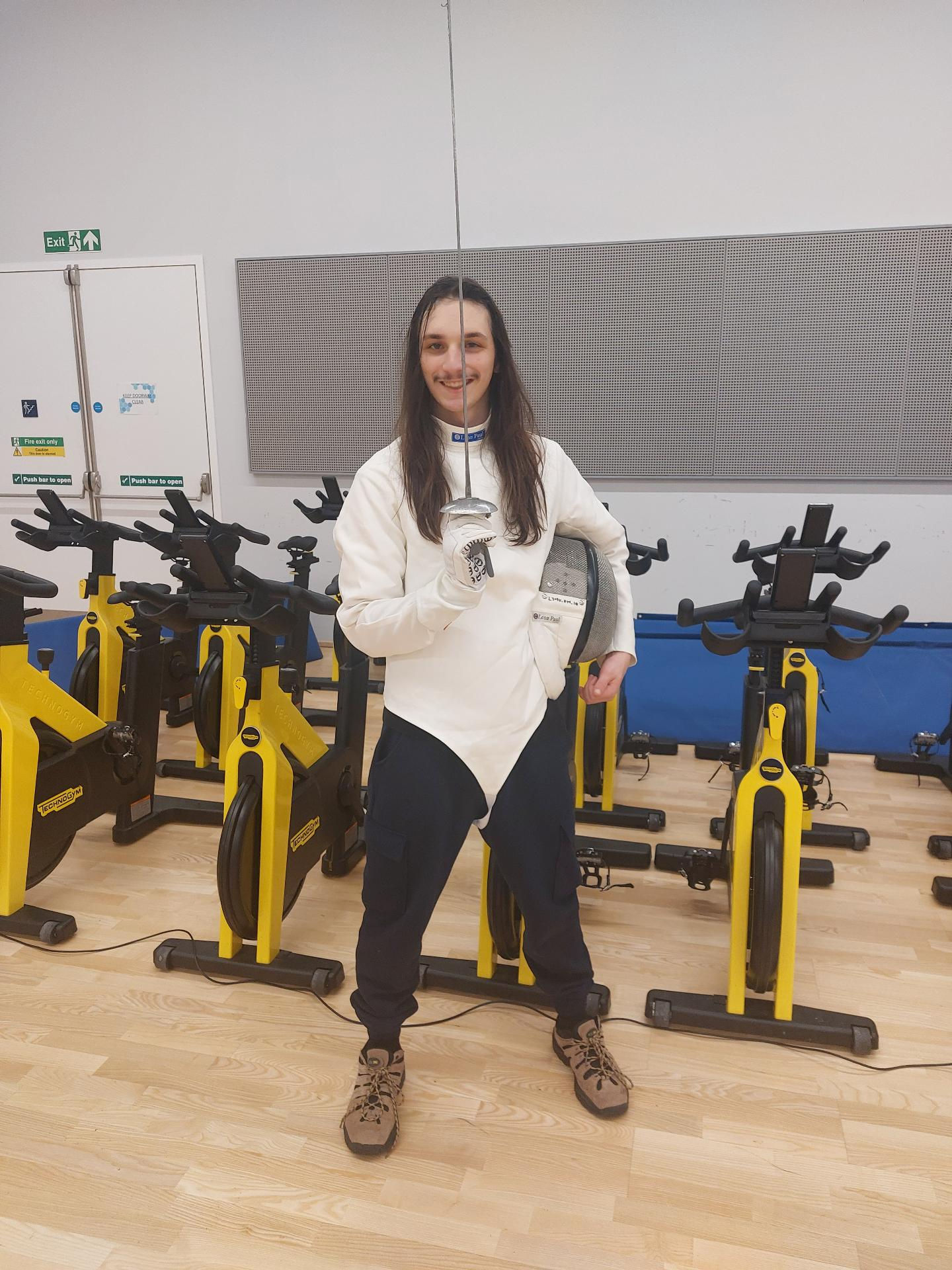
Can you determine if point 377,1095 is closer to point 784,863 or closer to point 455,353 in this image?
point 784,863

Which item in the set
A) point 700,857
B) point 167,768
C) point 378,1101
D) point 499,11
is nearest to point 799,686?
point 700,857

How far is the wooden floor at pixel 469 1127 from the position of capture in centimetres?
145

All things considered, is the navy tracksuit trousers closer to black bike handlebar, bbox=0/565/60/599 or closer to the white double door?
black bike handlebar, bbox=0/565/60/599

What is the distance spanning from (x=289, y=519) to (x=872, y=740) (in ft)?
11.3

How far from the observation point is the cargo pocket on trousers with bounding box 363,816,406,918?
155cm

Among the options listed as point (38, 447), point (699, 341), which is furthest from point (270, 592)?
point (38, 447)

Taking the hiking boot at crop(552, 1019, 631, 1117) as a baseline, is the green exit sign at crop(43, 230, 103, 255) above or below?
above

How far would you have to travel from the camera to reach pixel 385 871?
5.17 ft

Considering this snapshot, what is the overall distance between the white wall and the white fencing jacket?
334cm

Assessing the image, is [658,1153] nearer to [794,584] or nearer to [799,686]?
[794,584]

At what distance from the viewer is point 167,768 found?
3521mm

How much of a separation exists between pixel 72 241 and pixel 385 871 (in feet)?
16.9

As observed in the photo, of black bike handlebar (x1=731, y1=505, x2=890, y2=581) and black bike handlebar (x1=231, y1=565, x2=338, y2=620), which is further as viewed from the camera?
black bike handlebar (x1=731, y1=505, x2=890, y2=581)

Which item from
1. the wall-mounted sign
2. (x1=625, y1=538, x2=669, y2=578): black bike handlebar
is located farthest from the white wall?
(x1=625, y1=538, x2=669, y2=578): black bike handlebar
